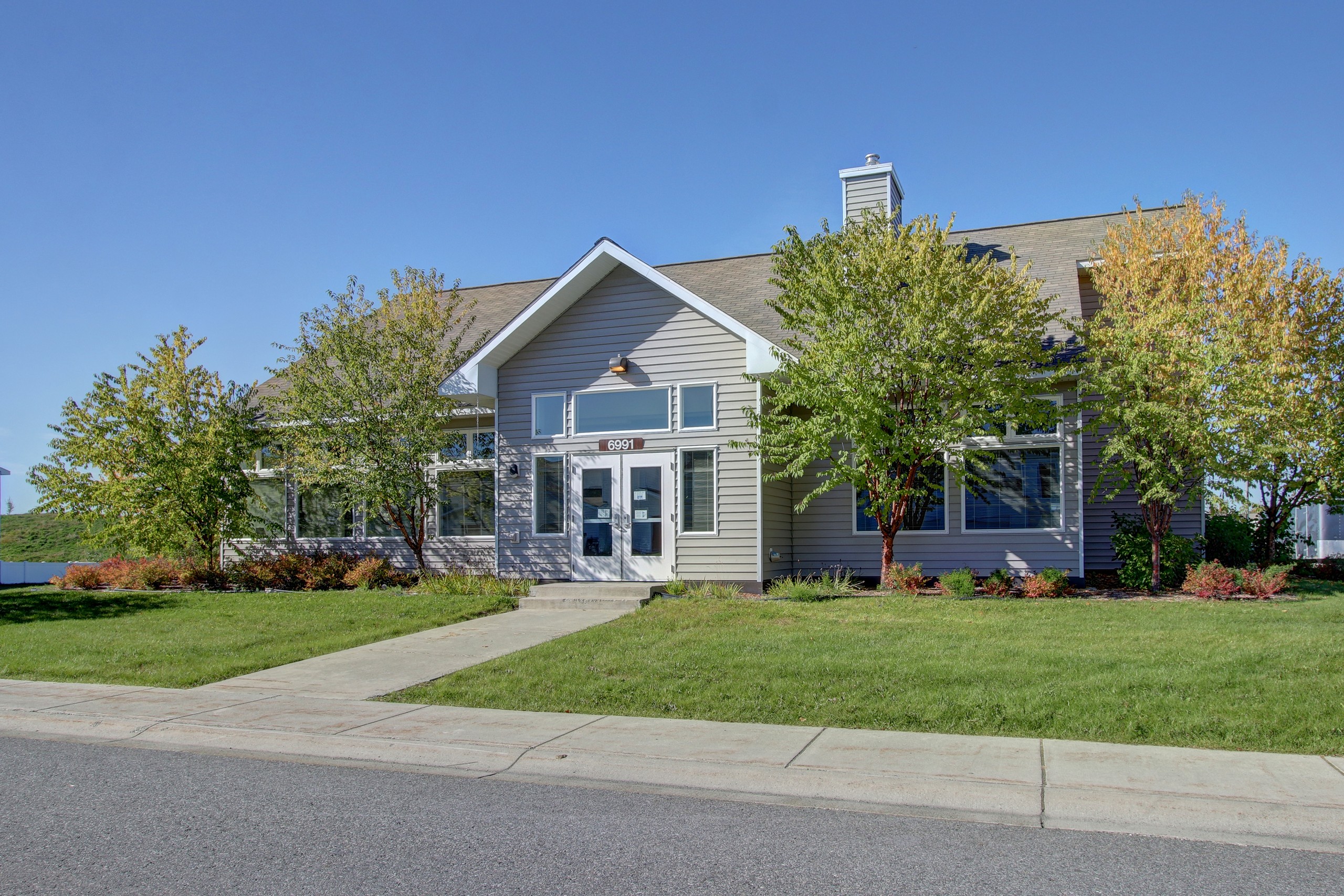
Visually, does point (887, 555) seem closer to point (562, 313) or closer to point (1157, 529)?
point (1157, 529)

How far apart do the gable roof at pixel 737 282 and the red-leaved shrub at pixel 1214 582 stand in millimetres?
4278

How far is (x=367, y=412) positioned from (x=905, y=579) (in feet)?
31.4

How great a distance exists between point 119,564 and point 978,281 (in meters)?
17.7

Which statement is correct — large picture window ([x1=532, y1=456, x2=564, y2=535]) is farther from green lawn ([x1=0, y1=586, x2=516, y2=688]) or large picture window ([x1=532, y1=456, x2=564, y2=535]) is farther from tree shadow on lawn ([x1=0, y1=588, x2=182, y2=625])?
tree shadow on lawn ([x1=0, y1=588, x2=182, y2=625])

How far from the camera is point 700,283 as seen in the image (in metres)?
19.5

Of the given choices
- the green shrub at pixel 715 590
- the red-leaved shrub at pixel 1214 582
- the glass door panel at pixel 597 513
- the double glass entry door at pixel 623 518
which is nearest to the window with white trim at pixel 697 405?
the double glass entry door at pixel 623 518

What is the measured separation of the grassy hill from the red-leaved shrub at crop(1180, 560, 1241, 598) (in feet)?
117

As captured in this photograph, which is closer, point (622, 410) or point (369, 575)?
point (622, 410)

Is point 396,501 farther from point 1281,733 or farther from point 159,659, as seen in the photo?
point 1281,733

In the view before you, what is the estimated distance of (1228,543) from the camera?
16.0 m

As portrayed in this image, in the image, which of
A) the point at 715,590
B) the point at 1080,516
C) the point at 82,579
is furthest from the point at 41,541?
the point at 1080,516

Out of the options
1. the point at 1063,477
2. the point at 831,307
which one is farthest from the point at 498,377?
the point at 1063,477

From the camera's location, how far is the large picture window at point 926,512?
16.1 metres

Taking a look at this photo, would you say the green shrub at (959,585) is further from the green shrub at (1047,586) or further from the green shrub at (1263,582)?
the green shrub at (1263,582)
